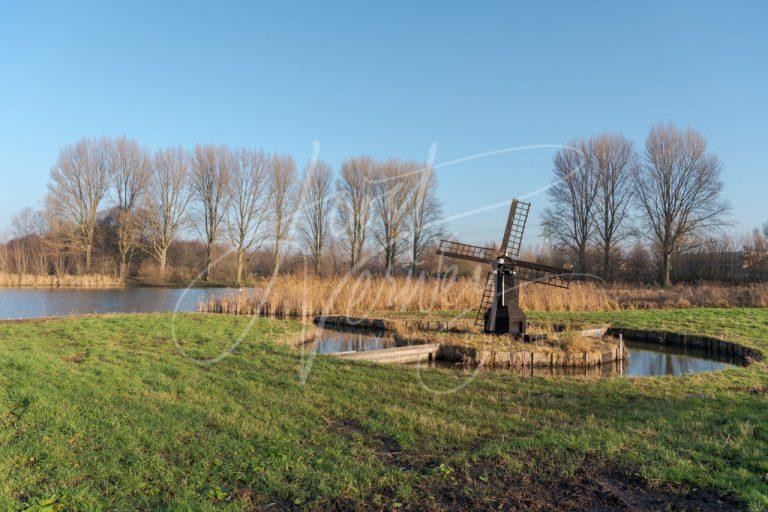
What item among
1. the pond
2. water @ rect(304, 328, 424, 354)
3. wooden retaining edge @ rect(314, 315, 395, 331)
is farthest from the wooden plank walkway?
wooden retaining edge @ rect(314, 315, 395, 331)

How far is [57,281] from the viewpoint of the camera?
102 ft

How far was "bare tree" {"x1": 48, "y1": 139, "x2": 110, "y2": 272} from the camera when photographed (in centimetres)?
3628

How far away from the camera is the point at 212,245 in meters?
39.3

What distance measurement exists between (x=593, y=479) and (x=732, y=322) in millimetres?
15007

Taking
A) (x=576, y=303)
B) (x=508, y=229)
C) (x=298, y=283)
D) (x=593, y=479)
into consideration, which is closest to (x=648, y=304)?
(x=576, y=303)

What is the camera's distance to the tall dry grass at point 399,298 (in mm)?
19609

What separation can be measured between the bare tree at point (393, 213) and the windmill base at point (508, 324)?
24166 mm

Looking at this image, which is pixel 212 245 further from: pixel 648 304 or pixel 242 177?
pixel 648 304

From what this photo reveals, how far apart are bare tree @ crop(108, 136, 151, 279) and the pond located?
2864cm

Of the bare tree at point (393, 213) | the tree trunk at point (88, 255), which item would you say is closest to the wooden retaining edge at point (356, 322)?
the bare tree at point (393, 213)

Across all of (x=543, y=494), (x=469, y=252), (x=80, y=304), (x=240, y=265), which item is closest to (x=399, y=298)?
(x=469, y=252)

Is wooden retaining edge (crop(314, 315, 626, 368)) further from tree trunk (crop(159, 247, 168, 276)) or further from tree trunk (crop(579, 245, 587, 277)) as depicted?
tree trunk (crop(159, 247, 168, 276))

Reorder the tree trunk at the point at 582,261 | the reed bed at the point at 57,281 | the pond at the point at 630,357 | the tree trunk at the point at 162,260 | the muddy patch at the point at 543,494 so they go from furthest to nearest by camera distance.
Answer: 1. the tree trunk at the point at 162,260
2. the tree trunk at the point at 582,261
3. the reed bed at the point at 57,281
4. the pond at the point at 630,357
5. the muddy patch at the point at 543,494

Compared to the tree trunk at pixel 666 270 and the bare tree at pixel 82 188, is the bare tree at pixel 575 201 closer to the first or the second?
the tree trunk at pixel 666 270
